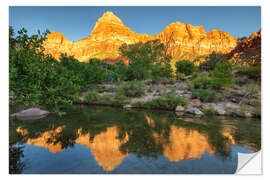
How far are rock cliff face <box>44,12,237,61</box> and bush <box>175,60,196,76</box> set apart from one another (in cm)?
898

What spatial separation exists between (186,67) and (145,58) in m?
11.3

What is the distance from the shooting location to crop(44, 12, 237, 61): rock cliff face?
309 inches

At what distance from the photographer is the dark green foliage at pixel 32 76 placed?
4.07m

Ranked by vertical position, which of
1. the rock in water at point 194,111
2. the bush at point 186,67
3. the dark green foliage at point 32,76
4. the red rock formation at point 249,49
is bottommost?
the rock in water at point 194,111

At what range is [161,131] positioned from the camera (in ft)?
27.0

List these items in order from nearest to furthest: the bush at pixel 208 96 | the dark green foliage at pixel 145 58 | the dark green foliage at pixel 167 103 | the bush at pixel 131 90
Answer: the dark green foliage at pixel 167 103
the bush at pixel 208 96
the bush at pixel 131 90
the dark green foliage at pixel 145 58

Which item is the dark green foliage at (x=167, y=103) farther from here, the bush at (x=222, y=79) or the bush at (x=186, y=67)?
the bush at (x=186, y=67)

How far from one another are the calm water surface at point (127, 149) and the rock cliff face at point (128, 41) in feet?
13.0

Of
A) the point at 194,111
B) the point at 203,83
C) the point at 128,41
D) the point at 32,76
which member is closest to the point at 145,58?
the point at 128,41

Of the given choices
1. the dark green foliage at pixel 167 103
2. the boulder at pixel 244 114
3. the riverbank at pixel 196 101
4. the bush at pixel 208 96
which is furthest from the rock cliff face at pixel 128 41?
the boulder at pixel 244 114

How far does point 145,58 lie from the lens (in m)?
36.8

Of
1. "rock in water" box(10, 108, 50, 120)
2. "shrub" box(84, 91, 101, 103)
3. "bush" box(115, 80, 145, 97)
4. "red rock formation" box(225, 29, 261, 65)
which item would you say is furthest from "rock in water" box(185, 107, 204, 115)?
"rock in water" box(10, 108, 50, 120)
